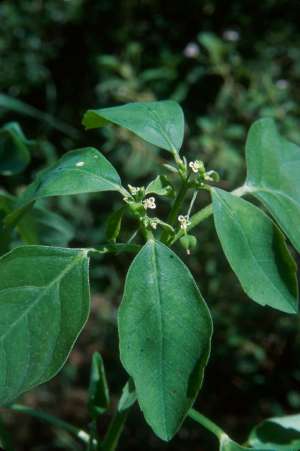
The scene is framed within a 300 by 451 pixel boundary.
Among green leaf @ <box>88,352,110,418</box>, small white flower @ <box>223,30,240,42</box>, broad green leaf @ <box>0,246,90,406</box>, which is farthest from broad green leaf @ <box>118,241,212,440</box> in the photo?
small white flower @ <box>223,30,240,42</box>

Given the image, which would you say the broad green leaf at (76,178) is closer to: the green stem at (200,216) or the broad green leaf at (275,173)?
the green stem at (200,216)

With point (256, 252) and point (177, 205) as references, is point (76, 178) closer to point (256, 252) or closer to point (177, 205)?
point (177, 205)

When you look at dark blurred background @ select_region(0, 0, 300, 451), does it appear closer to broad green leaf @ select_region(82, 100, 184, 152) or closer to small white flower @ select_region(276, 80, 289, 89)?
small white flower @ select_region(276, 80, 289, 89)

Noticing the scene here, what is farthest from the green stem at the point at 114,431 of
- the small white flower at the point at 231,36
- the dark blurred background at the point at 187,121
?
the small white flower at the point at 231,36

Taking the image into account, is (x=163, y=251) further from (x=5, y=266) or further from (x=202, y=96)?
(x=202, y=96)

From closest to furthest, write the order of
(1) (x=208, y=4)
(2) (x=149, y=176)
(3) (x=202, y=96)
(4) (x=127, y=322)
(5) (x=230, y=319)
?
(4) (x=127, y=322) < (5) (x=230, y=319) < (2) (x=149, y=176) < (3) (x=202, y=96) < (1) (x=208, y=4)

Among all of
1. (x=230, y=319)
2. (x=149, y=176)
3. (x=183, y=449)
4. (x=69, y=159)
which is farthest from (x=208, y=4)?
(x=69, y=159)
